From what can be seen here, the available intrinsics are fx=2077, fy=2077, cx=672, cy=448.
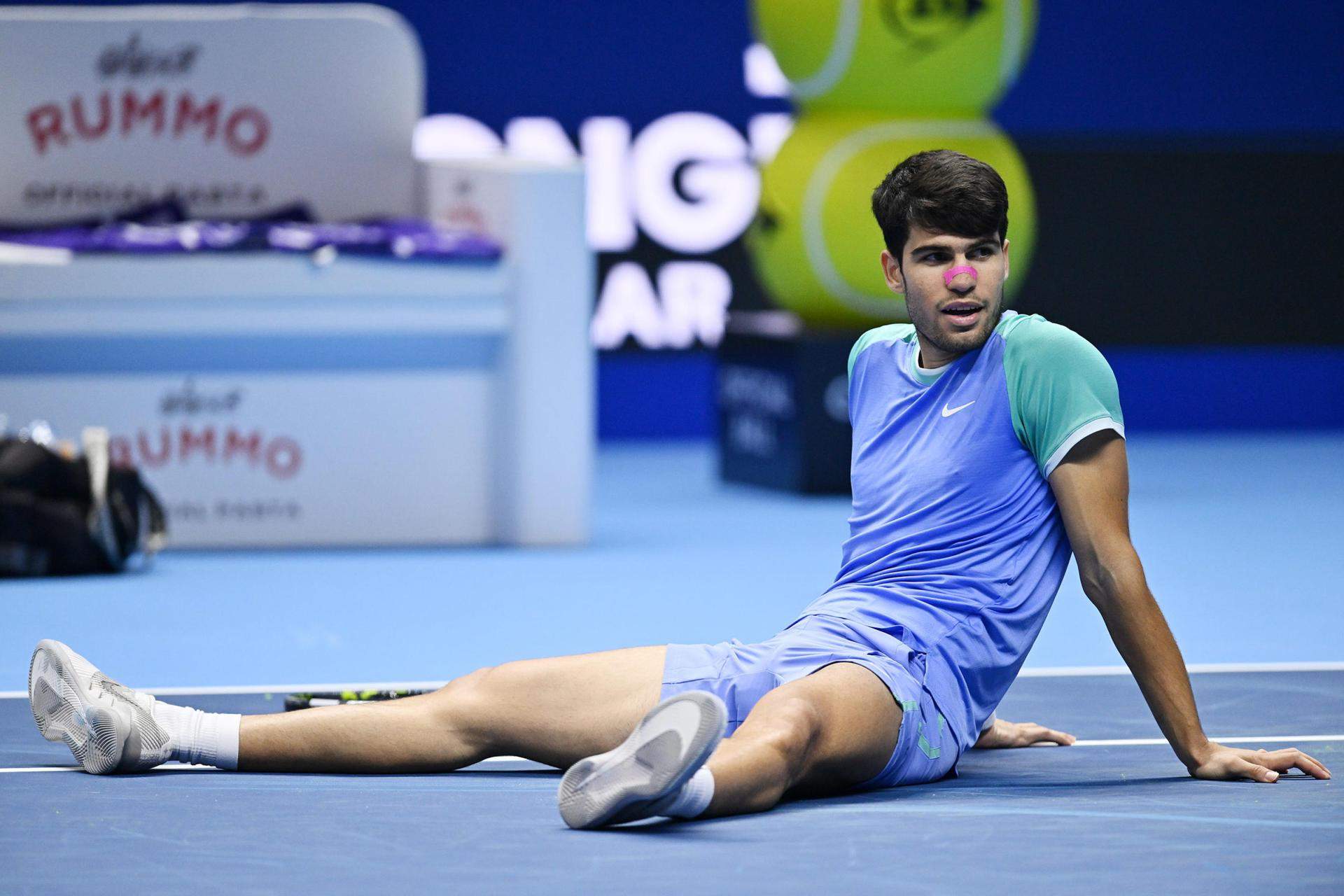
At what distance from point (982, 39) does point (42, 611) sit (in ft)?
13.5

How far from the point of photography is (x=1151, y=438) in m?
10.6

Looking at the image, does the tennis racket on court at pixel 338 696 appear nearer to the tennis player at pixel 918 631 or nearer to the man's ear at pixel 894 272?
the tennis player at pixel 918 631

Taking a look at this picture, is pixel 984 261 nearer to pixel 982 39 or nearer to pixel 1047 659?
pixel 1047 659

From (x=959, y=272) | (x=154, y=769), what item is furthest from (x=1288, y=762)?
(x=154, y=769)

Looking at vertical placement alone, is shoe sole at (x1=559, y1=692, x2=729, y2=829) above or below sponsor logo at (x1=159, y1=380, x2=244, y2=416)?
below

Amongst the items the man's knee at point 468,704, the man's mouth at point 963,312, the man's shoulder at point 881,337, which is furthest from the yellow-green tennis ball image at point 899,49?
the man's knee at point 468,704

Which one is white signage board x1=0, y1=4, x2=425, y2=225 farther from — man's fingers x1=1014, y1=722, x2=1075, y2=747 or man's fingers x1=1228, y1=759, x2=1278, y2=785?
man's fingers x1=1228, y1=759, x2=1278, y2=785

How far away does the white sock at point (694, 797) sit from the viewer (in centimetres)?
255

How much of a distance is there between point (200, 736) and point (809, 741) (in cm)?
92

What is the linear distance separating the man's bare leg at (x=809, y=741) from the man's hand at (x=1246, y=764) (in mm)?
452

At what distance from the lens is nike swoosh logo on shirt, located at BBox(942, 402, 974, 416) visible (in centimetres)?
298

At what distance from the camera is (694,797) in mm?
2572

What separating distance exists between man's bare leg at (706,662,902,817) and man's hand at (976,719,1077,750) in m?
0.49

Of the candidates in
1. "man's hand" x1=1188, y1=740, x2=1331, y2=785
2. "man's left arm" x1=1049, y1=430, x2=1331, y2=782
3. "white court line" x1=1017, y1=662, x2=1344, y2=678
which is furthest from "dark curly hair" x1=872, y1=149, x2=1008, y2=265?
"white court line" x1=1017, y1=662, x2=1344, y2=678
